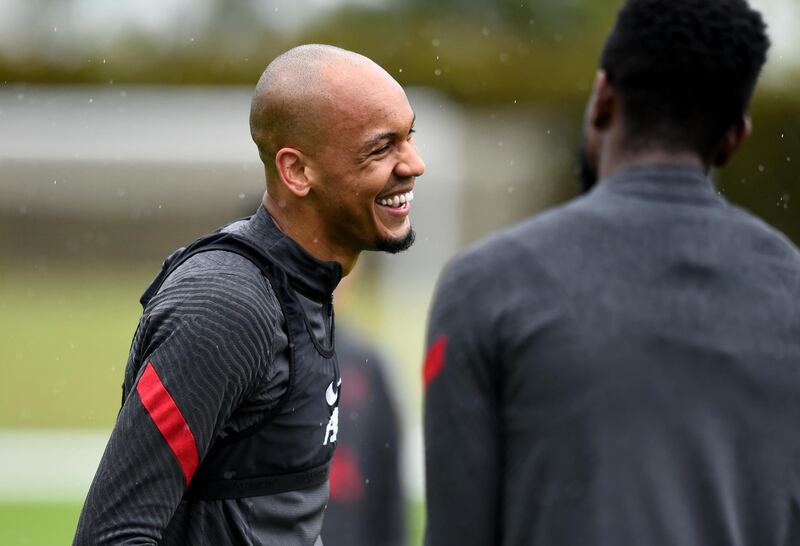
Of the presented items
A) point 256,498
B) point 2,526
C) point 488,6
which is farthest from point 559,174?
point 256,498

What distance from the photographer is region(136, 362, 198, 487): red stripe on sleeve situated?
241 centimetres

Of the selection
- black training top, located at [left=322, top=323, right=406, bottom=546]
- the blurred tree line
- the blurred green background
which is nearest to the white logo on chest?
black training top, located at [left=322, top=323, right=406, bottom=546]

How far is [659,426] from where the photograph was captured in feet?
6.20

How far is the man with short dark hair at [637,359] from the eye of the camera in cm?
188

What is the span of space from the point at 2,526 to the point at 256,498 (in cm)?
883

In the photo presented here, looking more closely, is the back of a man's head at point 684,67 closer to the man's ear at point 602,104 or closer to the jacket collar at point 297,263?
the man's ear at point 602,104

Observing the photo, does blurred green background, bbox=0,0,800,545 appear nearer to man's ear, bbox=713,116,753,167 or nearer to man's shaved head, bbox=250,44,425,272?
man's shaved head, bbox=250,44,425,272

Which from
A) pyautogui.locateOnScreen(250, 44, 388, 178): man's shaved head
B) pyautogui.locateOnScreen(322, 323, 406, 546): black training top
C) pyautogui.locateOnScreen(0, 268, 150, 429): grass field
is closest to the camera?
pyautogui.locateOnScreen(250, 44, 388, 178): man's shaved head

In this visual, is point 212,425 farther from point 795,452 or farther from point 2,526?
point 2,526

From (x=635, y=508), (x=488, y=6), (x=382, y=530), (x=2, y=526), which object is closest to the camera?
(x=635, y=508)

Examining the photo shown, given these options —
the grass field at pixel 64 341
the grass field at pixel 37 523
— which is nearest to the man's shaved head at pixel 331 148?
the grass field at pixel 37 523

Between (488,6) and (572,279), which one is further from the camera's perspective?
(488,6)

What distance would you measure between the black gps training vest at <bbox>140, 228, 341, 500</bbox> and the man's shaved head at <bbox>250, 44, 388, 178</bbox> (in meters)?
0.29

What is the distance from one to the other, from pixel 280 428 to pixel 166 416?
27cm
